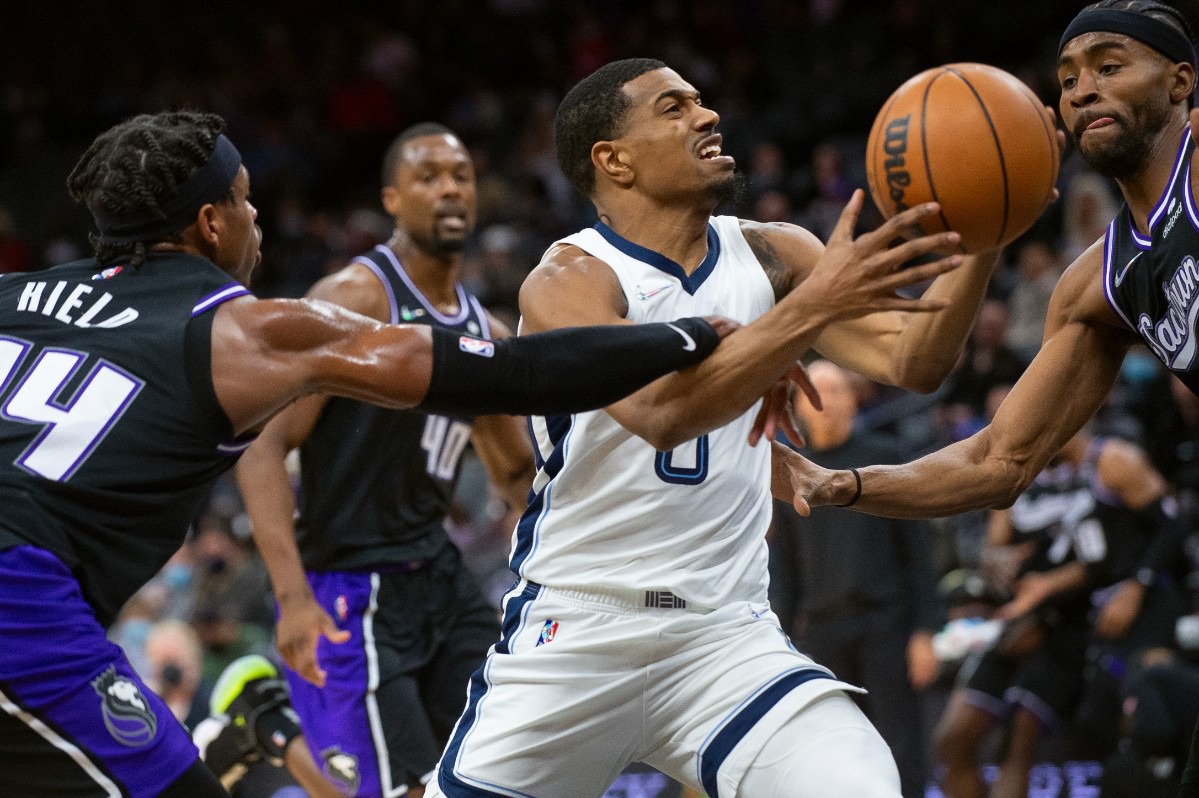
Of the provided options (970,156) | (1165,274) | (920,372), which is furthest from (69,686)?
(1165,274)

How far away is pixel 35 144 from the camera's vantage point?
1798 centimetres

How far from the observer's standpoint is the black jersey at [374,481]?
5.38 metres

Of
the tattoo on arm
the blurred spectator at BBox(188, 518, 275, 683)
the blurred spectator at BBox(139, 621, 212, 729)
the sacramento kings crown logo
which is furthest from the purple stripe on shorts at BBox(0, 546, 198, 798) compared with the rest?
the blurred spectator at BBox(188, 518, 275, 683)

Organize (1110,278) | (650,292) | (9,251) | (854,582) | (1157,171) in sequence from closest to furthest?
(650,292), (1157,171), (1110,278), (854,582), (9,251)

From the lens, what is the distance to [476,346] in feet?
10.9

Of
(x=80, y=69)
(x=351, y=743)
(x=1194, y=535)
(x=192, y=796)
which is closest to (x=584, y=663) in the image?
(x=192, y=796)

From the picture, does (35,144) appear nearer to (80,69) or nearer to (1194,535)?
(80,69)

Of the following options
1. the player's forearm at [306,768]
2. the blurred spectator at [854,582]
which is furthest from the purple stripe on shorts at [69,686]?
the blurred spectator at [854,582]

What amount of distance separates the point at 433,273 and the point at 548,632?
2.28 metres

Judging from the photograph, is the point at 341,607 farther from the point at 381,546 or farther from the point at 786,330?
the point at 786,330

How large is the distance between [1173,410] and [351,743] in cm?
646

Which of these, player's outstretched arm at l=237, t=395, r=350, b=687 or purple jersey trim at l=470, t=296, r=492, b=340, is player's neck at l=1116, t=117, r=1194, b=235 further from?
player's outstretched arm at l=237, t=395, r=350, b=687

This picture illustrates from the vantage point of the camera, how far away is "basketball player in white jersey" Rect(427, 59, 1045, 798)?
3.46 metres

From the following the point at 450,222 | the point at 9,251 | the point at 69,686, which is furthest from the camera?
the point at 9,251
